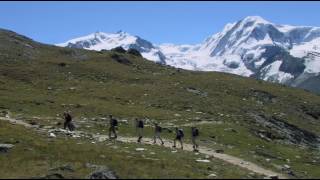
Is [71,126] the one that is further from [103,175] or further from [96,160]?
[103,175]

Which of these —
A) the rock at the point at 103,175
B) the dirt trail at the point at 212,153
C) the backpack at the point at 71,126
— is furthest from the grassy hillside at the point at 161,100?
the backpack at the point at 71,126

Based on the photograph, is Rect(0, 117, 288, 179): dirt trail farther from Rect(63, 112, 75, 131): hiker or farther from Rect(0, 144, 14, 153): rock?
Rect(0, 144, 14, 153): rock

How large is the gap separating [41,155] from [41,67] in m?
71.9

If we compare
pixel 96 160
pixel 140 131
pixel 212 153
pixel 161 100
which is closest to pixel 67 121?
pixel 140 131

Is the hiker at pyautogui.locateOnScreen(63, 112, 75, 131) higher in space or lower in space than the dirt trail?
higher

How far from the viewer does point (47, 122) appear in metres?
72.4

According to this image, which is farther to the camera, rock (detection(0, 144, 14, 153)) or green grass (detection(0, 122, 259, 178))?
rock (detection(0, 144, 14, 153))

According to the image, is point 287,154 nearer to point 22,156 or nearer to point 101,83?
point 22,156

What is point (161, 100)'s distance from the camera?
100688 mm

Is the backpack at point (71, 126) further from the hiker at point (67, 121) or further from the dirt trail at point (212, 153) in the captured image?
the dirt trail at point (212, 153)

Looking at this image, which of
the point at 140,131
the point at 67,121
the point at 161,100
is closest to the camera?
the point at 67,121

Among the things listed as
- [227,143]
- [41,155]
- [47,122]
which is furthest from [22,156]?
[227,143]

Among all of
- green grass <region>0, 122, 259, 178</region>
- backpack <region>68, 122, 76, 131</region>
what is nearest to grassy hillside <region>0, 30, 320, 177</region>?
backpack <region>68, 122, 76, 131</region>

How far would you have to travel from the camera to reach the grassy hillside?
241 ft
